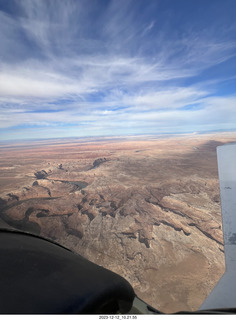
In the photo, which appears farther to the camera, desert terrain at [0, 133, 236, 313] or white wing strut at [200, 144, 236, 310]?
desert terrain at [0, 133, 236, 313]

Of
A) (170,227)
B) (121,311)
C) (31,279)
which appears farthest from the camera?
(170,227)

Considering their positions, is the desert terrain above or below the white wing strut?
below

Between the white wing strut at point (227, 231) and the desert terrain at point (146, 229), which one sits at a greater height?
the white wing strut at point (227, 231)

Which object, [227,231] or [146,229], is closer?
[227,231]

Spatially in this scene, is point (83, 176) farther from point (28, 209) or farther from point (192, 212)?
point (192, 212)

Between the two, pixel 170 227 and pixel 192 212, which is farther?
pixel 192 212

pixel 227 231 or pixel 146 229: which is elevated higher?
pixel 227 231

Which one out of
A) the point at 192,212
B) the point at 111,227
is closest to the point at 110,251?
the point at 111,227

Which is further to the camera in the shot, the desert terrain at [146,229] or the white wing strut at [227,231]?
the desert terrain at [146,229]
